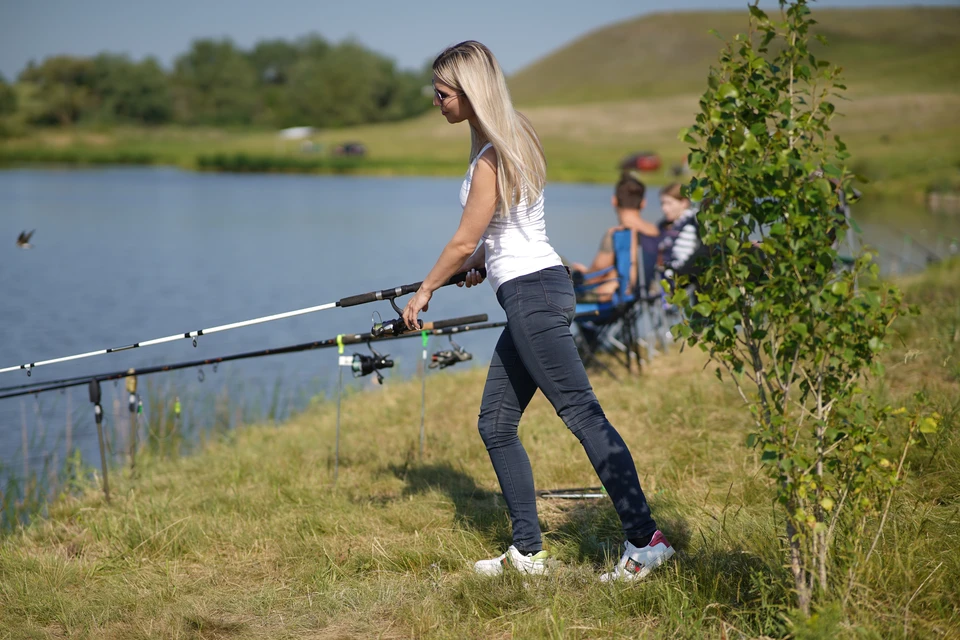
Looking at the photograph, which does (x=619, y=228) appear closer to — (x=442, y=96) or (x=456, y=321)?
(x=456, y=321)

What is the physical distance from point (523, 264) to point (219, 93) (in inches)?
4143

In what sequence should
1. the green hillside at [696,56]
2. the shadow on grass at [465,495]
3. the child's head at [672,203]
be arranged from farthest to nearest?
the green hillside at [696,56]
the child's head at [672,203]
the shadow on grass at [465,495]

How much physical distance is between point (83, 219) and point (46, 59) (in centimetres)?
8633

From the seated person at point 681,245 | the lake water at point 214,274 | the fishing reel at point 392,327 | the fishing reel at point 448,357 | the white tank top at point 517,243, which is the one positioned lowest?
the lake water at point 214,274

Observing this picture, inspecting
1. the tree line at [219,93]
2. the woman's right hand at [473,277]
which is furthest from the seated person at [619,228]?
the tree line at [219,93]

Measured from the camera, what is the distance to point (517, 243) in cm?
299

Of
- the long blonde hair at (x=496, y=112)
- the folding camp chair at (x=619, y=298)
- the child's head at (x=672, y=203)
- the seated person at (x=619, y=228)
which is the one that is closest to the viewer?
the long blonde hair at (x=496, y=112)

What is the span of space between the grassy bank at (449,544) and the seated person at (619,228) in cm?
105

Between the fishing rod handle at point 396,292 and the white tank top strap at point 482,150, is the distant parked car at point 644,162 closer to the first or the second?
the fishing rod handle at point 396,292

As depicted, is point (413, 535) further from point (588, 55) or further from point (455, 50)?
point (588, 55)

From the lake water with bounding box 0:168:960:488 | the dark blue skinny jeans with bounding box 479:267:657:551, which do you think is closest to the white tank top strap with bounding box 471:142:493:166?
the dark blue skinny jeans with bounding box 479:267:657:551

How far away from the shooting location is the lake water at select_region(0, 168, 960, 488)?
336 inches

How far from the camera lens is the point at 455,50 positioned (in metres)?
2.94

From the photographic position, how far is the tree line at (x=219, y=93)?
89000 mm
